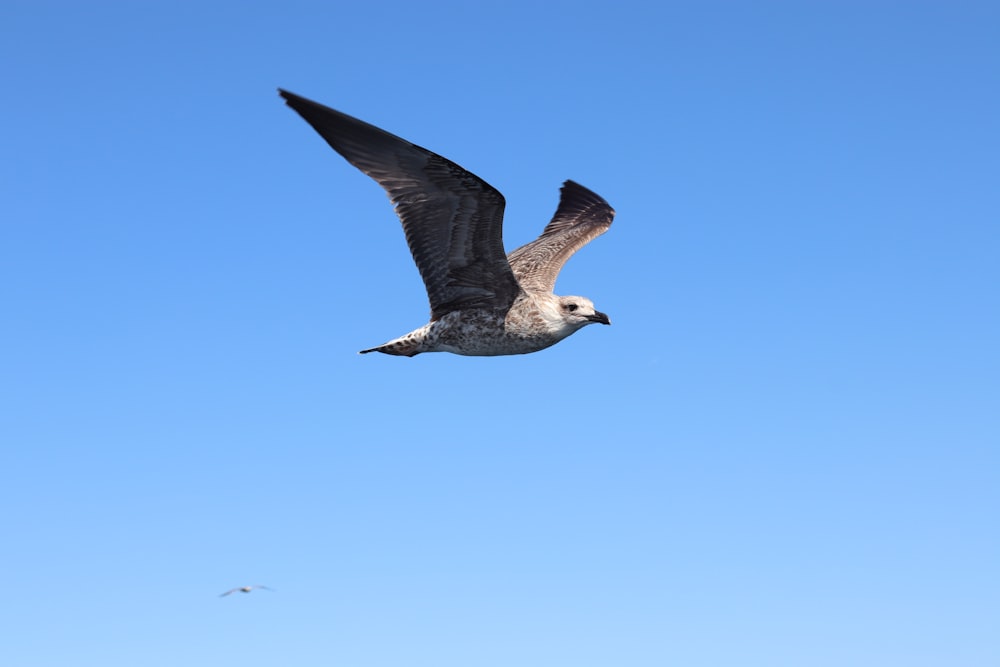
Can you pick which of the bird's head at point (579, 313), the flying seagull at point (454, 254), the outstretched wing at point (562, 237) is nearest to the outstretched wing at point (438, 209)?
the flying seagull at point (454, 254)

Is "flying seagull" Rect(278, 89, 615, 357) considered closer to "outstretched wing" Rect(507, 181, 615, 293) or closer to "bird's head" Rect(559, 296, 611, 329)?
"bird's head" Rect(559, 296, 611, 329)

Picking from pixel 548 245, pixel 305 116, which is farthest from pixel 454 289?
pixel 548 245

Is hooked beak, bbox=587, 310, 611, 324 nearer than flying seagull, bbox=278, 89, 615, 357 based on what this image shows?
No

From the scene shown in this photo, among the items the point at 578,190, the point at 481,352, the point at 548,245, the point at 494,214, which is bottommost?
the point at 481,352

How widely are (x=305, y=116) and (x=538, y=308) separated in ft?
16.6

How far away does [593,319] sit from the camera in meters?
16.9

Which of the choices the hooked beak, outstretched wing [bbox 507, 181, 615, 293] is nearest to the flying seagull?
the hooked beak

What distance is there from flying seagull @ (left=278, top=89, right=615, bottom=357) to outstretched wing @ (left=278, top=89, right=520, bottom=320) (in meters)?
0.02

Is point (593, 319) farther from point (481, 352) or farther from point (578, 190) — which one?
point (578, 190)

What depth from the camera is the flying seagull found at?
14.7 m

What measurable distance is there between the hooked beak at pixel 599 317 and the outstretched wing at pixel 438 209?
1.36 meters

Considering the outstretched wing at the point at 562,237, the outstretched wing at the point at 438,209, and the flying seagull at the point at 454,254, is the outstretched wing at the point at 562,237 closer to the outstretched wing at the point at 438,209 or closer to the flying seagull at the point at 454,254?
the flying seagull at the point at 454,254

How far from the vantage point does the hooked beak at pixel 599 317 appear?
16891 millimetres

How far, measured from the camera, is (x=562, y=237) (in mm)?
22922
